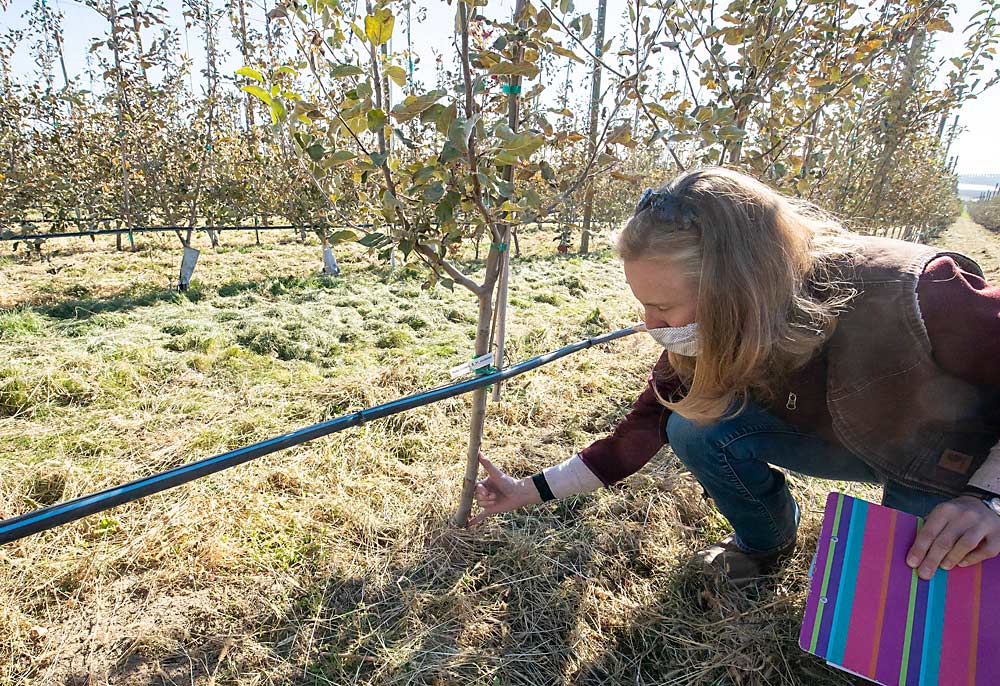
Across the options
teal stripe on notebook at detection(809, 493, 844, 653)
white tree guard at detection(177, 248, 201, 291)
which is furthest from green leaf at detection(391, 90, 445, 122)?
white tree guard at detection(177, 248, 201, 291)

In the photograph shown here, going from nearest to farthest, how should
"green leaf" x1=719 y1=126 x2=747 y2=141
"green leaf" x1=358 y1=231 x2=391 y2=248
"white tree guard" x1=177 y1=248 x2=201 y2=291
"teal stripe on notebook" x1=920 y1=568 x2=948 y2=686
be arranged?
"teal stripe on notebook" x1=920 y1=568 x2=948 y2=686 < "green leaf" x1=358 y1=231 x2=391 y2=248 < "green leaf" x1=719 y1=126 x2=747 y2=141 < "white tree guard" x1=177 y1=248 x2=201 y2=291

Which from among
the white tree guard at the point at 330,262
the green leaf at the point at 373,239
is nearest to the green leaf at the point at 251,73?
the green leaf at the point at 373,239

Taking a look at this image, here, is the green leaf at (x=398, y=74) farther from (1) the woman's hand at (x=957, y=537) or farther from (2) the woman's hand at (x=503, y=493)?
(1) the woman's hand at (x=957, y=537)

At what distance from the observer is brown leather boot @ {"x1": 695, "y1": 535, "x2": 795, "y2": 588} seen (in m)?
1.67

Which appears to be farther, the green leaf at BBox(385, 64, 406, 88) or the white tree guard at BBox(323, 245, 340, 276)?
the white tree guard at BBox(323, 245, 340, 276)

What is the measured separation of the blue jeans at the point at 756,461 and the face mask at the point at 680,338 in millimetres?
355

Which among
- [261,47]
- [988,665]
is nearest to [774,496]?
[988,665]

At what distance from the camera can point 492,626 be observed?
156 cm

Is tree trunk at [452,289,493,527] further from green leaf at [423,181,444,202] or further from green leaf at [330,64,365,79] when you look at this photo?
green leaf at [330,64,365,79]

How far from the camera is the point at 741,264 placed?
1.08 metres

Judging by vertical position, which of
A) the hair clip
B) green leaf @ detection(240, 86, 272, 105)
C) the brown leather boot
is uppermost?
green leaf @ detection(240, 86, 272, 105)

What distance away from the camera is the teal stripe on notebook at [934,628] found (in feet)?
3.35

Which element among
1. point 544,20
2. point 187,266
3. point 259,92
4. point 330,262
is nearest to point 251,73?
point 259,92

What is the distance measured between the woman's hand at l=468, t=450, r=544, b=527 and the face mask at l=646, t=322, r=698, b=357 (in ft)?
2.01
